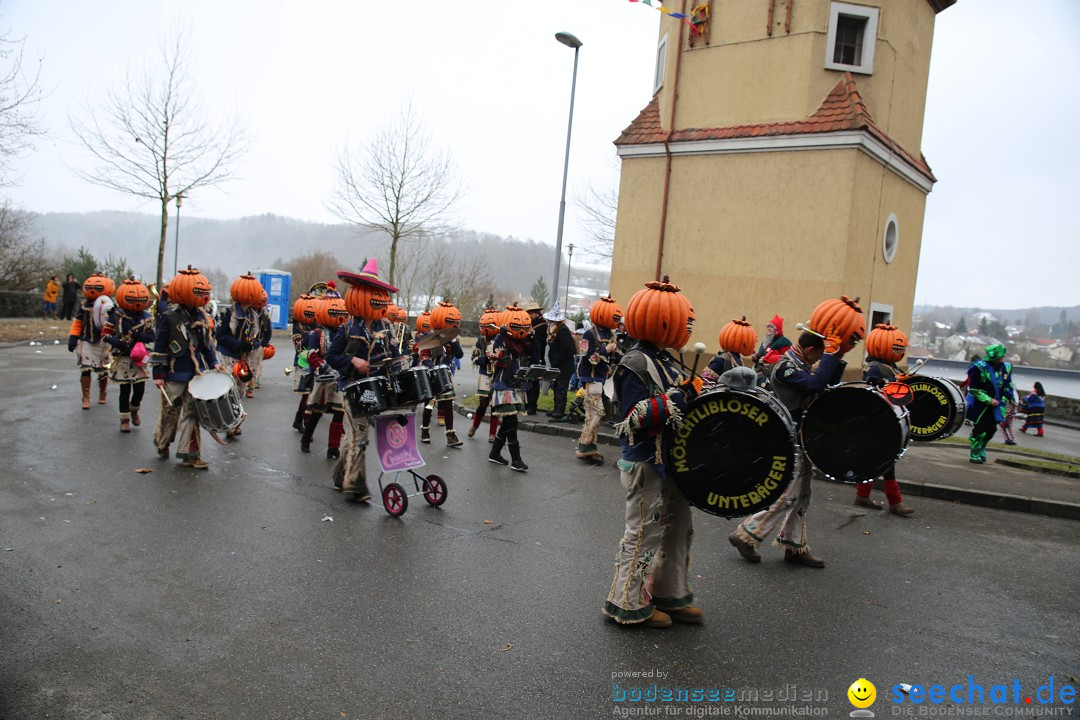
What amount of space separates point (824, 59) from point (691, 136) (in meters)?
2.91

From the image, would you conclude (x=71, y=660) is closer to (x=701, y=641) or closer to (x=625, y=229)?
(x=701, y=641)

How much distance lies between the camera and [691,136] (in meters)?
15.6

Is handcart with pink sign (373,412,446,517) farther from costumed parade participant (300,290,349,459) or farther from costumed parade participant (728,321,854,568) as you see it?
costumed parade participant (728,321,854,568)

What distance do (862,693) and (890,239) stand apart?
1374 centimetres

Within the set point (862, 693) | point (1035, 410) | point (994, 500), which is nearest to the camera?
point (862, 693)

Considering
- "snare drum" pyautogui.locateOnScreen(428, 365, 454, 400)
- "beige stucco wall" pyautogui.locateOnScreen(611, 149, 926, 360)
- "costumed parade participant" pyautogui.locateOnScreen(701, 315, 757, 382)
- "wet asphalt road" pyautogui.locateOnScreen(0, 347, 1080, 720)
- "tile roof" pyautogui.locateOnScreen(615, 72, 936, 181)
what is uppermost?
"tile roof" pyautogui.locateOnScreen(615, 72, 936, 181)

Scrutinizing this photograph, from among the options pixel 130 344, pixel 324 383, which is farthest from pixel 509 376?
pixel 130 344

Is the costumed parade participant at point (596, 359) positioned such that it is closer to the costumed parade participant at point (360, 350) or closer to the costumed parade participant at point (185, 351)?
the costumed parade participant at point (360, 350)

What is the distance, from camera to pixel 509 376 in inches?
361

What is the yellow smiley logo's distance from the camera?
384 centimetres

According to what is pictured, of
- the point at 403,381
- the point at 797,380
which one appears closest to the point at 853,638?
the point at 797,380

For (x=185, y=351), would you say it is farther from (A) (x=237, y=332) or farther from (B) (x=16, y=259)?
(B) (x=16, y=259)

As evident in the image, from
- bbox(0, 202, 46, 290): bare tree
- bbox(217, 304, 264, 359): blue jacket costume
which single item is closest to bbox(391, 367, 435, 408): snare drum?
bbox(217, 304, 264, 359): blue jacket costume

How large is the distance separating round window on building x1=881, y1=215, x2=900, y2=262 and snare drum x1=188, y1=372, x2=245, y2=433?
43.0ft
